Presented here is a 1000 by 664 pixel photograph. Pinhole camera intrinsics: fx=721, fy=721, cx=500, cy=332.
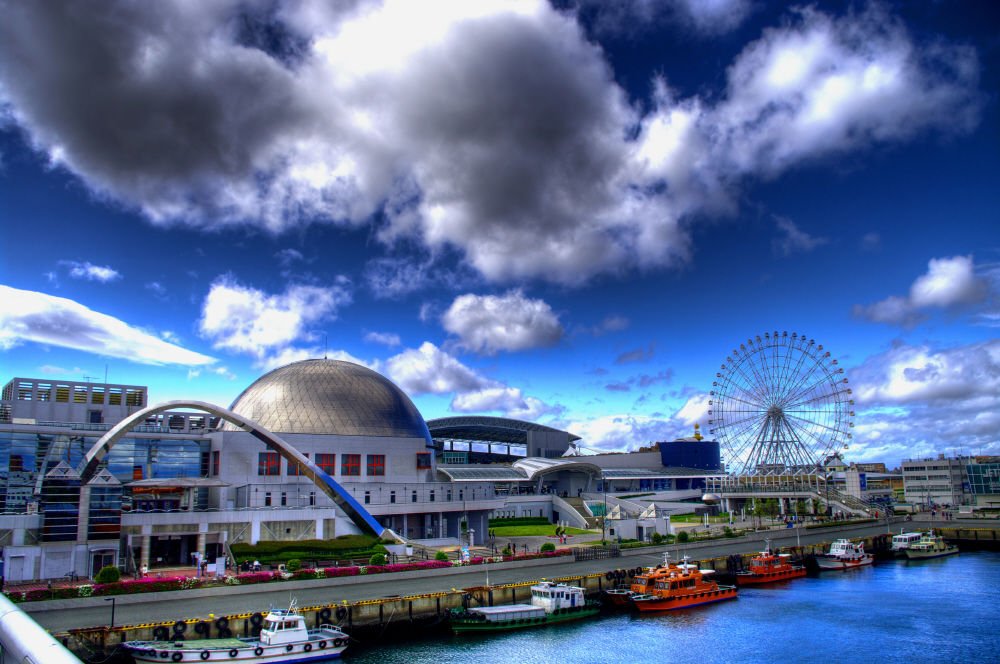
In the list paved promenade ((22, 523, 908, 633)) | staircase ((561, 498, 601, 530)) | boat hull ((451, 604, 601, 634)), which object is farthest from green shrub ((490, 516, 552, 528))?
boat hull ((451, 604, 601, 634))

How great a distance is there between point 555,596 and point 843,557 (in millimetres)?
43676

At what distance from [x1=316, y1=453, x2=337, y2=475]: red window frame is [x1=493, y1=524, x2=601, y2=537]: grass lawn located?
81.1 feet

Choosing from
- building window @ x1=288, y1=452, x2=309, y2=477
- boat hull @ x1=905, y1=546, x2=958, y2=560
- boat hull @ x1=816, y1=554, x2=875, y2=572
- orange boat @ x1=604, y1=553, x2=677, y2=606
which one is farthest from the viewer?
boat hull @ x1=905, y1=546, x2=958, y2=560

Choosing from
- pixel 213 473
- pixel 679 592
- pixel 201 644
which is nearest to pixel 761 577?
pixel 679 592

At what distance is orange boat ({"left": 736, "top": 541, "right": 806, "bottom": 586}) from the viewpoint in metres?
66.6

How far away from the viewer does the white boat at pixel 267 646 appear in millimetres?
35438

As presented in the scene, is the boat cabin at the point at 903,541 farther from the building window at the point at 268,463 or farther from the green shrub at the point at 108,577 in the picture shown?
the green shrub at the point at 108,577

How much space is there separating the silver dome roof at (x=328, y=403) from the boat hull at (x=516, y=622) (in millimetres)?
42675

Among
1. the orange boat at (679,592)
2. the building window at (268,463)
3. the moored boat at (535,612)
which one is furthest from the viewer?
the building window at (268,463)

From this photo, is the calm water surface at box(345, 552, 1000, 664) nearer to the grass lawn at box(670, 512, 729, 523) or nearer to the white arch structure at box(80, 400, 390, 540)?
the white arch structure at box(80, 400, 390, 540)

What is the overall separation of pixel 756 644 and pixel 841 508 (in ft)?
296

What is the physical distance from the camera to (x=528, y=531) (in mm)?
97312

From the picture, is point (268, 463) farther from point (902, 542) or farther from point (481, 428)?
point (481, 428)

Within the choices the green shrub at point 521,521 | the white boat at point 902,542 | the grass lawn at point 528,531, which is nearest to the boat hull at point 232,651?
the grass lawn at point 528,531
